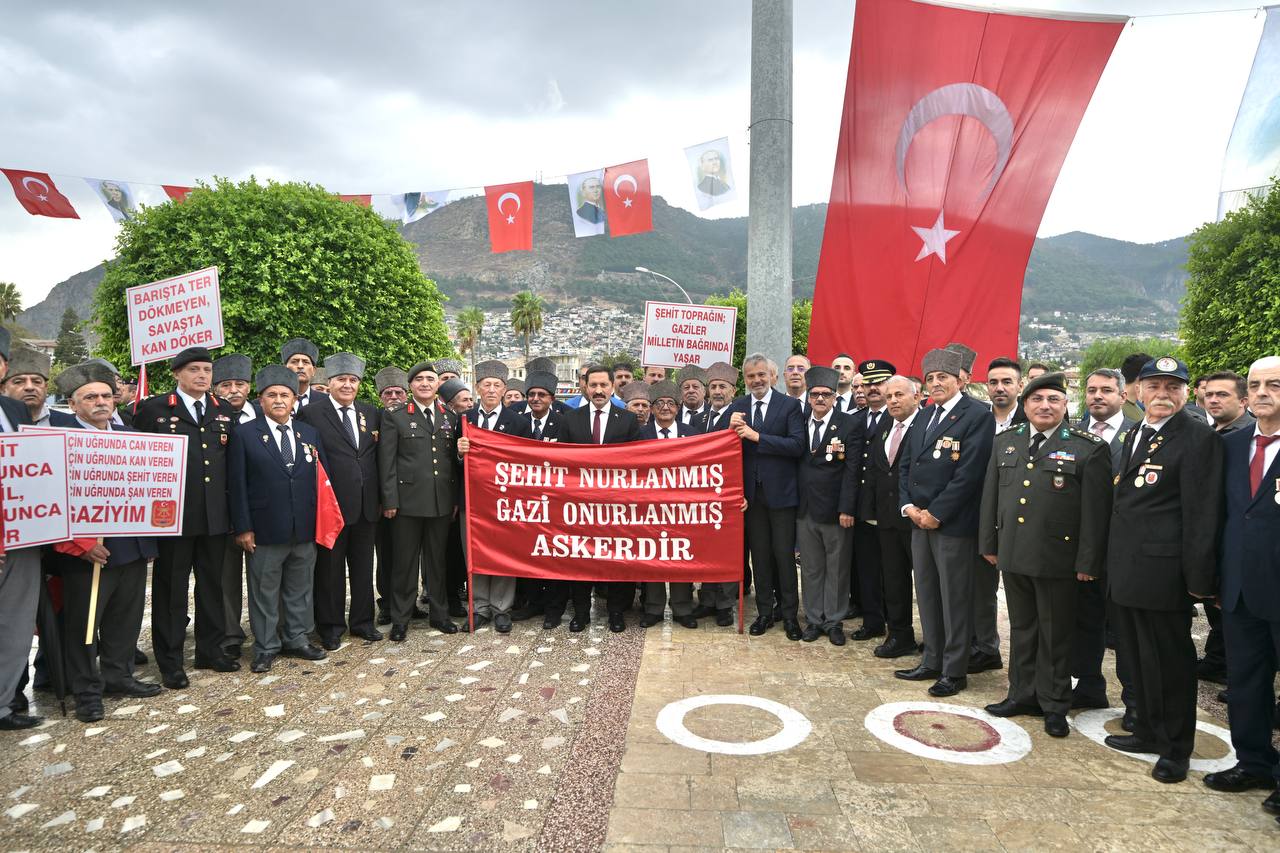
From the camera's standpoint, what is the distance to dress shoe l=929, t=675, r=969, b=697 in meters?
5.01

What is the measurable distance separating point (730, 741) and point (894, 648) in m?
2.25

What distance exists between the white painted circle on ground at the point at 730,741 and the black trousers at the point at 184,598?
138 inches

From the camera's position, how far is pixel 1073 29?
619cm

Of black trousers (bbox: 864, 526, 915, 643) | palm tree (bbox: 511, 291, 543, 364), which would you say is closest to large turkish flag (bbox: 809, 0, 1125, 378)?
black trousers (bbox: 864, 526, 915, 643)

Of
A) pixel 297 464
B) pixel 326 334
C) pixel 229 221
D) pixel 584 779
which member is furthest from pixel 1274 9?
pixel 229 221

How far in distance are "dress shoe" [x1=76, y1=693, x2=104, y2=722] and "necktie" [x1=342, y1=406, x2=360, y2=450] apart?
2.44m

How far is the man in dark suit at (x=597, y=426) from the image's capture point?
6699mm

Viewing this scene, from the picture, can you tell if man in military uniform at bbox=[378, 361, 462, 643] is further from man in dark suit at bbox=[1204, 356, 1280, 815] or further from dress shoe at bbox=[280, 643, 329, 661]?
man in dark suit at bbox=[1204, 356, 1280, 815]

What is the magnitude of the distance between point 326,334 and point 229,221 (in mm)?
3583

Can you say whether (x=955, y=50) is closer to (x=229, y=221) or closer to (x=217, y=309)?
(x=217, y=309)

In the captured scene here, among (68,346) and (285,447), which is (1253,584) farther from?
(68,346)

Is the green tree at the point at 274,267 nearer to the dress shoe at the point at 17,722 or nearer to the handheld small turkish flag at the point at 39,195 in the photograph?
the handheld small turkish flag at the point at 39,195

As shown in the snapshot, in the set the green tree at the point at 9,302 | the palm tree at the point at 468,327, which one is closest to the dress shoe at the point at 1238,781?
the palm tree at the point at 468,327

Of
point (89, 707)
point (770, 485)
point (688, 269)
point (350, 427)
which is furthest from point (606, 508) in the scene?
point (688, 269)
